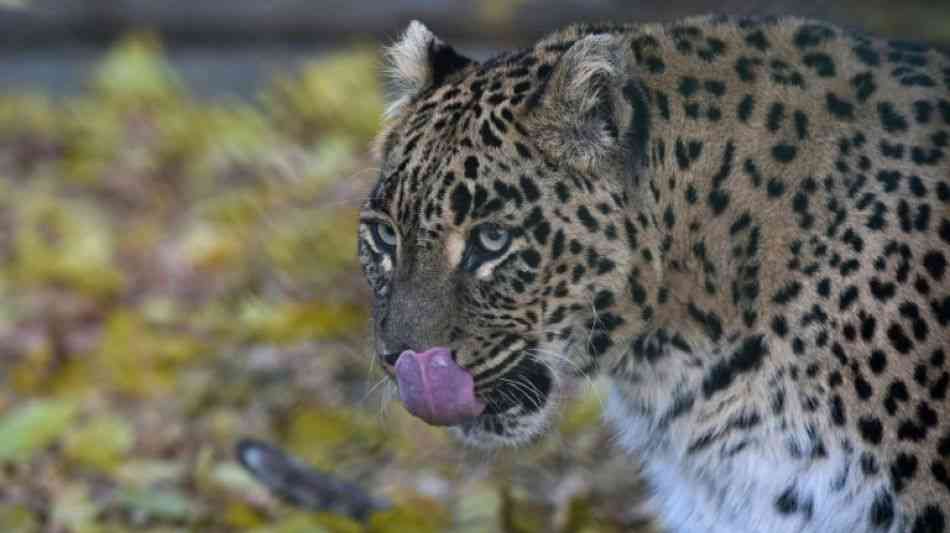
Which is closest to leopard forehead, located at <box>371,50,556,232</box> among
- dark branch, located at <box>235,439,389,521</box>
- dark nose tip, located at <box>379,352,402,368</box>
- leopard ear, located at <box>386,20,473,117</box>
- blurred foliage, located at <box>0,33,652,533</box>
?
leopard ear, located at <box>386,20,473,117</box>

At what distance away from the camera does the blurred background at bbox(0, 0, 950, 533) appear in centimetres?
661

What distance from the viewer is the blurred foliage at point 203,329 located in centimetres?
658

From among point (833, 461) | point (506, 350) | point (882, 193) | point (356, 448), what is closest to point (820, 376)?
point (833, 461)

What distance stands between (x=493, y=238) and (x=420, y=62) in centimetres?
74

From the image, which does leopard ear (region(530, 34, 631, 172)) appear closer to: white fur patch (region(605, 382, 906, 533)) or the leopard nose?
the leopard nose

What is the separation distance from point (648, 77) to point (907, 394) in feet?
3.74

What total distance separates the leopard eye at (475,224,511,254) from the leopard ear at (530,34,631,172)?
259 millimetres

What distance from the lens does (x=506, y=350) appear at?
182 inches

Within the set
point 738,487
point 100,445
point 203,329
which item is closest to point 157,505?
point 100,445

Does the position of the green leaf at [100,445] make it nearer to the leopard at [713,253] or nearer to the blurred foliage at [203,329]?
the blurred foliage at [203,329]

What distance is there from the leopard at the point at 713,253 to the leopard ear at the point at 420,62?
0.67 ft

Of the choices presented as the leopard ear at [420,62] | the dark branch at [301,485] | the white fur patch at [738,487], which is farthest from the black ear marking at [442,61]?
the dark branch at [301,485]

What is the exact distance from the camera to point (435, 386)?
4.62 meters

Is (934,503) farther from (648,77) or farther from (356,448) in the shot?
(356,448)
